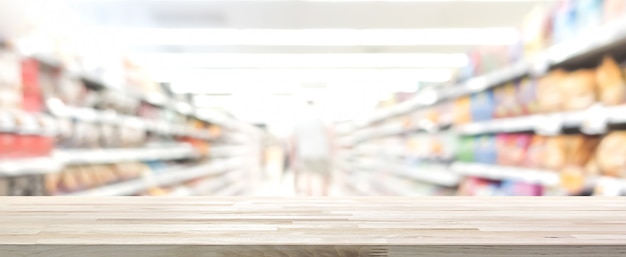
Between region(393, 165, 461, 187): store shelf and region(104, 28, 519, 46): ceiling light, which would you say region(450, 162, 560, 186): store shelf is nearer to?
region(393, 165, 461, 187): store shelf

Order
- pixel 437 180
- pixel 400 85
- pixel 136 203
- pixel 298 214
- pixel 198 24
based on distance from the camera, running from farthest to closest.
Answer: pixel 400 85 → pixel 198 24 → pixel 437 180 → pixel 136 203 → pixel 298 214

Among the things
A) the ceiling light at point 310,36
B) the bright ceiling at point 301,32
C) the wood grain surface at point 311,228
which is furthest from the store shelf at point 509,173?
the ceiling light at point 310,36

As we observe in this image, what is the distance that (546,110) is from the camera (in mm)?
2496

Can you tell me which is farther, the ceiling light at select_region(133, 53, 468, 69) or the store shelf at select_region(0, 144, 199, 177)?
the ceiling light at select_region(133, 53, 468, 69)

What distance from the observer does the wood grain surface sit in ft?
1.59

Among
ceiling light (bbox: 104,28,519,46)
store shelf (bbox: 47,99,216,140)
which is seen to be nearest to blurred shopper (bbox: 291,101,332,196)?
ceiling light (bbox: 104,28,519,46)

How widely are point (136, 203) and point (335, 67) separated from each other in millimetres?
6963

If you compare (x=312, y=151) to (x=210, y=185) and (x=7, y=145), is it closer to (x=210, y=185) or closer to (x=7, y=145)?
(x=210, y=185)

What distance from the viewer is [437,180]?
4469 mm

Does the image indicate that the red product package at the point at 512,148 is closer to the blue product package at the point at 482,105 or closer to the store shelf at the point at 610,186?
the blue product package at the point at 482,105

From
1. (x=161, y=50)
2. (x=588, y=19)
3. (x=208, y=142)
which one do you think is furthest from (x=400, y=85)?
(x=588, y=19)

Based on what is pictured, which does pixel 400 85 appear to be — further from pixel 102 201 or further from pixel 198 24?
pixel 102 201

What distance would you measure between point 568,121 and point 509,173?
2.60ft

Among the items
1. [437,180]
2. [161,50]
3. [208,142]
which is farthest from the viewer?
[208,142]
